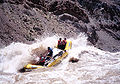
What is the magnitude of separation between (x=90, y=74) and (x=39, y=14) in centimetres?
1039

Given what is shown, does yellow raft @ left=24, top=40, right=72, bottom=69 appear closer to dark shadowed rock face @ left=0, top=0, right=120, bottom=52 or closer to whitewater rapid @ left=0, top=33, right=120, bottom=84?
whitewater rapid @ left=0, top=33, right=120, bottom=84

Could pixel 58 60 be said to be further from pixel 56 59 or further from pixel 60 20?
pixel 60 20

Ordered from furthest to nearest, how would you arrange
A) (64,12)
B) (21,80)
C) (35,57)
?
(64,12), (35,57), (21,80)

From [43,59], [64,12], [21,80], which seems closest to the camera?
[21,80]

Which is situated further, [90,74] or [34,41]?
[34,41]

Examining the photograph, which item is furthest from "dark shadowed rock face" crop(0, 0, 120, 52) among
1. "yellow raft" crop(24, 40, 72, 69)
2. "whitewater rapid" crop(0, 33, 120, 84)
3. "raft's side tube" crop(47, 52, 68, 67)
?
"raft's side tube" crop(47, 52, 68, 67)

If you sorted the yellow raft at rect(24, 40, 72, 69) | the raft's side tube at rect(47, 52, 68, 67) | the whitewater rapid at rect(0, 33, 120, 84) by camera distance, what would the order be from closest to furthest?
the whitewater rapid at rect(0, 33, 120, 84) → the yellow raft at rect(24, 40, 72, 69) → the raft's side tube at rect(47, 52, 68, 67)

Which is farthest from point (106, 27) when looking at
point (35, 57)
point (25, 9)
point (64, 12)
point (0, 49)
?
point (0, 49)

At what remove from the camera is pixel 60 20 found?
16891 millimetres

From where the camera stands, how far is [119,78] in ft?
23.0

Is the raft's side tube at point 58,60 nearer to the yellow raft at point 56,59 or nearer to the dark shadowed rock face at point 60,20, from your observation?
the yellow raft at point 56,59

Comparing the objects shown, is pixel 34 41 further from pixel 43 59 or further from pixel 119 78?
pixel 119 78

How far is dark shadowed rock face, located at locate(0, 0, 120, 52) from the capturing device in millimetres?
12469

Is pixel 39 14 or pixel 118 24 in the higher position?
pixel 39 14
